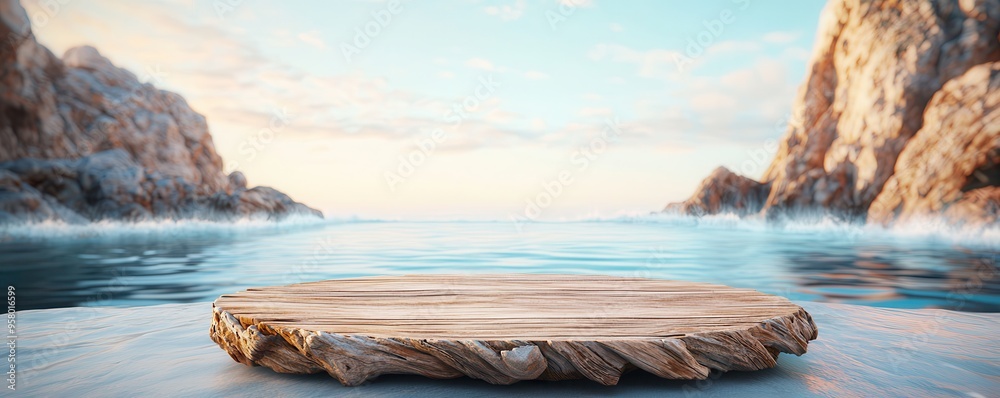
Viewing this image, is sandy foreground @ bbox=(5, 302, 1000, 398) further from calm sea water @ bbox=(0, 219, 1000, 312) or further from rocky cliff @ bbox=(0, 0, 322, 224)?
rocky cliff @ bbox=(0, 0, 322, 224)

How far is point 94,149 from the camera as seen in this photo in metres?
23.8

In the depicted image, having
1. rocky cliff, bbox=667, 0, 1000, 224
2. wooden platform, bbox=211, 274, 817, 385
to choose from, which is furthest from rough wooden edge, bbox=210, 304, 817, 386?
rocky cliff, bbox=667, 0, 1000, 224

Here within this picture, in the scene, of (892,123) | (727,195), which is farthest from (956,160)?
(727,195)

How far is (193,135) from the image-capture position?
31797 mm

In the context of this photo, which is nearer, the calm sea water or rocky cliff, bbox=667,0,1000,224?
the calm sea water

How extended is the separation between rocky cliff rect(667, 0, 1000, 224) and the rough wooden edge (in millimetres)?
12245

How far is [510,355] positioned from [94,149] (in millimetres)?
28637

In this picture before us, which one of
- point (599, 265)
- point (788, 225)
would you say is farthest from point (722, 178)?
point (599, 265)

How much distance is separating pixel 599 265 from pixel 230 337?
4.58 meters

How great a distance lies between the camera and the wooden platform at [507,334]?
135 centimetres

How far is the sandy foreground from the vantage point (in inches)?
56.7

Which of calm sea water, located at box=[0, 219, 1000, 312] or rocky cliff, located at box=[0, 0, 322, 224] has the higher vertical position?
rocky cliff, located at box=[0, 0, 322, 224]

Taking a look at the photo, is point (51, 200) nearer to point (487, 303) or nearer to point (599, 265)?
point (599, 265)

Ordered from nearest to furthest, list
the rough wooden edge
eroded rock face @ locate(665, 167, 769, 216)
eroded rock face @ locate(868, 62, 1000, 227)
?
the rough wooden edge < eroded rock face @ locate(868, 62, 1000, 227) < eroded rock face @ locate(665, 167, 769, 216)
